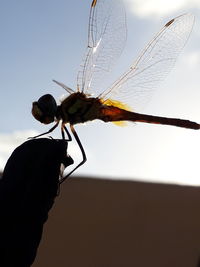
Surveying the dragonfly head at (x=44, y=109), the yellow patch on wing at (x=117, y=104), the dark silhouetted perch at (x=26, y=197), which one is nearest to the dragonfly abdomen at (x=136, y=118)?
the yellow patch on wing at (x=117, y=104)

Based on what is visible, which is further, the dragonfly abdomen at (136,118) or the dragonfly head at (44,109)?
the dragonfly abdomen at (136,118)

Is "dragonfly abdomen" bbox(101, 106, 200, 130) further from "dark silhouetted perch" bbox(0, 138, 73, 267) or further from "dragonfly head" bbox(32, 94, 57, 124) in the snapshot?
"dark silhouetted perch" bbox(0, 138, 73, 267)

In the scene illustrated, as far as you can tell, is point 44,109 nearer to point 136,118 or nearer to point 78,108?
point 78,108

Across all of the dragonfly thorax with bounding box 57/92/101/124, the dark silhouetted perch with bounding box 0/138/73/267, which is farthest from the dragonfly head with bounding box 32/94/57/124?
the dark silhouetted perch with bounding box 0/138/73/267

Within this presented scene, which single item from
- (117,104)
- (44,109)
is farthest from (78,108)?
(117,104)

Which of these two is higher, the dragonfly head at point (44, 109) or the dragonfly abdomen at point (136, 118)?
the dragonfly head at point (44, 109)

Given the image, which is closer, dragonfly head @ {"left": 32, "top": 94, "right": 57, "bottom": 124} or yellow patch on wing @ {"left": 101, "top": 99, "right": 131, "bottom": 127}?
dragonfly head @ {"left": 32, "top": 94, "right": 57, "bottom": 124}

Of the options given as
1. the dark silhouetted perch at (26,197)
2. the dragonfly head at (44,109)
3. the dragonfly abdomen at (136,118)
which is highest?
the dragonfly head at (44,109)

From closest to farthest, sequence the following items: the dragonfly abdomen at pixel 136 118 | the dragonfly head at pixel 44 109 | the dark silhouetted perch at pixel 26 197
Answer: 1. the dark silhouetted perch at pixel 26 197
2. the dragonfly head at pixel 44 109
3. the dragonfly abdomen at pixel 136 118

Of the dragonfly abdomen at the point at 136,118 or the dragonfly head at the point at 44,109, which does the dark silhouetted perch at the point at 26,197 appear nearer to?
the dragonfly head at the point at 44,109
